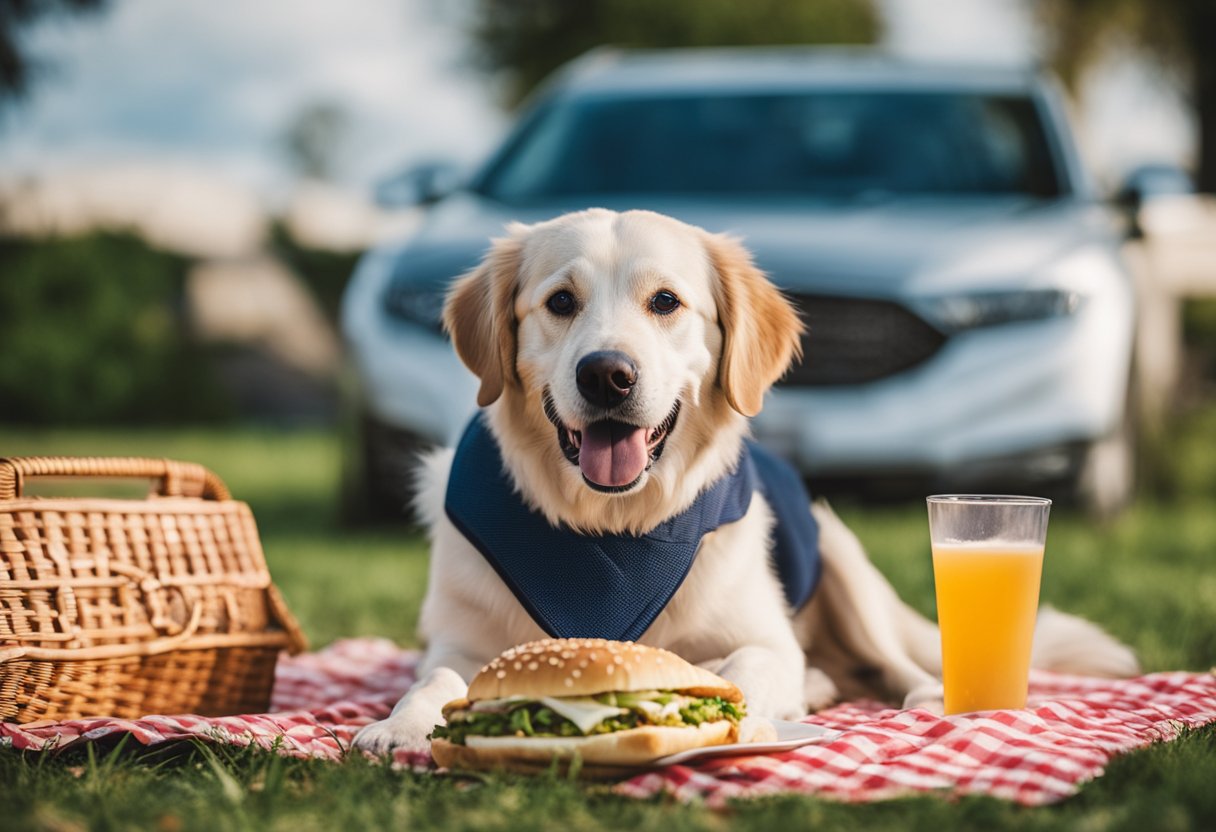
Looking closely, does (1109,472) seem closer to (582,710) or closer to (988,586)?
(988,586)

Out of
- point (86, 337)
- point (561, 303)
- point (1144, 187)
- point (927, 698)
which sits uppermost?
point (1144, 187)

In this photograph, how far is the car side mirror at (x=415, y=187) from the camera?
5.94 m

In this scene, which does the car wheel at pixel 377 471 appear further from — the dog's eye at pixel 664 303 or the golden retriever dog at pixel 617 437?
the dog's eye at pixel 664 303

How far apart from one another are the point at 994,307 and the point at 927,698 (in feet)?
7.86

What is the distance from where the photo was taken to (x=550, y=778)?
7.91 ft

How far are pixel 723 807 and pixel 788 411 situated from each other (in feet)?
10.7

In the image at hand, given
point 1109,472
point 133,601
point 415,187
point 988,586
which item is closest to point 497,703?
point 133,601

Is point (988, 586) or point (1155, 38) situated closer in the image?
point (988, 586)

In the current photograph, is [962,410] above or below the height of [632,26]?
below

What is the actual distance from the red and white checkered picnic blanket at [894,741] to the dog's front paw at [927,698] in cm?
8

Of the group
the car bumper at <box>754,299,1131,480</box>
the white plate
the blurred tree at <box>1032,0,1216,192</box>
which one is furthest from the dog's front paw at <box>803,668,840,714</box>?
the blurred tree at <box>1032,0,1216,192</box>

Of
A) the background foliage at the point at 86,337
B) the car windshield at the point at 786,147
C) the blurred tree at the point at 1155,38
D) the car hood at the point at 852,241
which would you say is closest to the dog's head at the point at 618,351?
the car hood at the point at 852,241

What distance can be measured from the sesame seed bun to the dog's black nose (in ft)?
1.90

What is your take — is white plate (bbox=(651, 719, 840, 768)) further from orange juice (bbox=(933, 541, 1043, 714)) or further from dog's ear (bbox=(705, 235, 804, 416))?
dog's ear (bbox=(705, 235, 804, 416))
